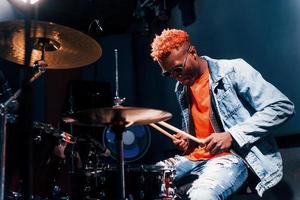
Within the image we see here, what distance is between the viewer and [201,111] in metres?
2.86

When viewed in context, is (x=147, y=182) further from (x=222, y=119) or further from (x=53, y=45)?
(x=53, y=45)

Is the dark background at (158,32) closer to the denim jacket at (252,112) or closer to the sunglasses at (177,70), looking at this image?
the denim jacket at (252,112)

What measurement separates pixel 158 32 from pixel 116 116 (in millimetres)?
2957

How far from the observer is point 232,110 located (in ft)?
8.69

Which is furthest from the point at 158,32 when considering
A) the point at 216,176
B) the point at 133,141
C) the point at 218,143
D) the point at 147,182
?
the point at 216,176

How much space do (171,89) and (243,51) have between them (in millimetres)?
1180

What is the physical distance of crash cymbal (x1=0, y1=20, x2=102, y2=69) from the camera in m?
2.41

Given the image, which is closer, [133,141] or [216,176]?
[216,176]

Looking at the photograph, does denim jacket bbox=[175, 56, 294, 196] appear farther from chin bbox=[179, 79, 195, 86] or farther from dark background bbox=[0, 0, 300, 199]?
dark background bbox=[0, 0, 300, 199]

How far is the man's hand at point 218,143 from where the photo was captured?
2.37 meters

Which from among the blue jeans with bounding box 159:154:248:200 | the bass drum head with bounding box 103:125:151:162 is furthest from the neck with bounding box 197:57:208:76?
the bass drum head with bounding box 103:125:151:162

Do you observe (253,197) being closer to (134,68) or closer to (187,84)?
(187,84)

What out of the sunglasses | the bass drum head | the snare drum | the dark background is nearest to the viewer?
the snare drum

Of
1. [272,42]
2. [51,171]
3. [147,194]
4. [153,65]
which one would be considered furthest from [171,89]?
[147,194]
